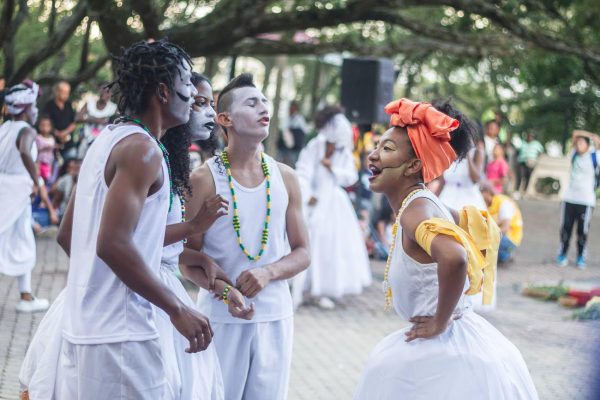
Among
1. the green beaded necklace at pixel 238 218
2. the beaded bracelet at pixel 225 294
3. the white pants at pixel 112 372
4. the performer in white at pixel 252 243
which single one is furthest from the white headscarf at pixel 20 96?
the white pants at pixel 112 372

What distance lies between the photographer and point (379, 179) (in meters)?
4.09

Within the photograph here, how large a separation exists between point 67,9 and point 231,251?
1076cm

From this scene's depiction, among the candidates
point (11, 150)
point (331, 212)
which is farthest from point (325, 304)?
point (11, 150)

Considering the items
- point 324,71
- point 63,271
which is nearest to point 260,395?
point 63,271

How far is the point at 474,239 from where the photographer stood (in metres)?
4.10

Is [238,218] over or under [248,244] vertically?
over

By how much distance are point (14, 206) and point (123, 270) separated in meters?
6.21

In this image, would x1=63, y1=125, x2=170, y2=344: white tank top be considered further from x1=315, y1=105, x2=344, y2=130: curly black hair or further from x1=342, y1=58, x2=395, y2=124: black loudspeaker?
x1=342, y1=58, x2=395, y2=124: black loudspeaker

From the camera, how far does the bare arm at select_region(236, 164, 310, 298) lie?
4309mm

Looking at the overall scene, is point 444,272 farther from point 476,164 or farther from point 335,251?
point 476,164

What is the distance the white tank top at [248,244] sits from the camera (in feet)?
14.5

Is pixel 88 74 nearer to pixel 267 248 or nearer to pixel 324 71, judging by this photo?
pixel 267 248

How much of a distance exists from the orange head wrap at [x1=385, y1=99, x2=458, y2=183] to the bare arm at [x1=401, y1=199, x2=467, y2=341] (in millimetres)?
258

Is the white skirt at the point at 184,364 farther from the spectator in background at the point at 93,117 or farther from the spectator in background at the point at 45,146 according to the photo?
the spectator in background at the point at 45,146
